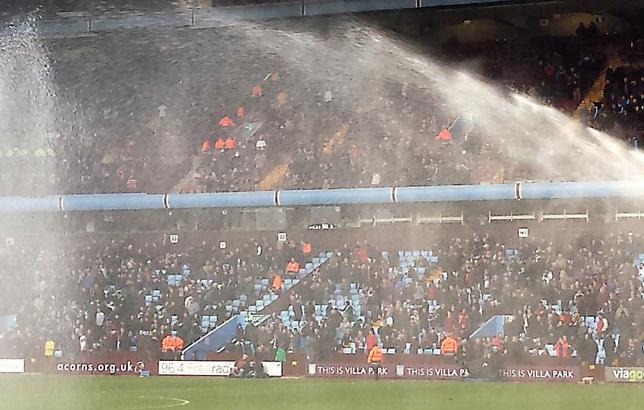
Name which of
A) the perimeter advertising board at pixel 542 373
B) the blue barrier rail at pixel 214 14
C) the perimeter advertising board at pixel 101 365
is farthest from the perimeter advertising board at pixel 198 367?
the blue barrier rail at pixel 214 14

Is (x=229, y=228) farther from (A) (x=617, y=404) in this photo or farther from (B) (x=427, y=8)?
(A) (x=617, y=404)

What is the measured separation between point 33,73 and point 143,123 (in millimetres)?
3648

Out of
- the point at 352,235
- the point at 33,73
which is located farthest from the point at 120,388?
the point at 33,73

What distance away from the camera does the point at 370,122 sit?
3431cm

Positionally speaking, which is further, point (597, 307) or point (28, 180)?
point (28, 180)

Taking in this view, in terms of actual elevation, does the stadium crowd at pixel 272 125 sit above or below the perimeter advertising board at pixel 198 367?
above

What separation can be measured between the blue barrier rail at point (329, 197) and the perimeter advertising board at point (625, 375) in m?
4.31

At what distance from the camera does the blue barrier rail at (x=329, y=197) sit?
30.1 meters

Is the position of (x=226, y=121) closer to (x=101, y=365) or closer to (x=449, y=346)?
(x=101, y=365)

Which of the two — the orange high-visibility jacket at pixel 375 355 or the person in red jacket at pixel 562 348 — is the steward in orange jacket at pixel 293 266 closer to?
the orange high-visibility jacket at pixel 375 355

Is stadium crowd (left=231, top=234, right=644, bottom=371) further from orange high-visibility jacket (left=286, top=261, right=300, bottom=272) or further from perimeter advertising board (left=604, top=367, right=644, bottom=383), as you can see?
orange high-visibility jacket (left=286, top=261, right=300, bottom=272)

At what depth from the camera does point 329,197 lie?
33531mm

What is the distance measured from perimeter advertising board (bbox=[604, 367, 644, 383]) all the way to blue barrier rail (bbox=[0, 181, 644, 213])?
431 cm

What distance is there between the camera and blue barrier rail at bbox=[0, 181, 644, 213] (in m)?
30.1
